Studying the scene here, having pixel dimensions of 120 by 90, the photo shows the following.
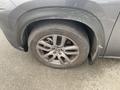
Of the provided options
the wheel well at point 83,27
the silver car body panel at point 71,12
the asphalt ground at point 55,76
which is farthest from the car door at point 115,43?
the asphalt ground at point 55,76

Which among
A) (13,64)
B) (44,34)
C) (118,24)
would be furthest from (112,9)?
(13,64)

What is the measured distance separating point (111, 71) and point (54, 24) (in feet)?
3.11

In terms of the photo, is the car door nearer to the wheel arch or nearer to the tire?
the wheel arch

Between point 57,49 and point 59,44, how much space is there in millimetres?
73

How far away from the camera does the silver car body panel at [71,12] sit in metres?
1.51

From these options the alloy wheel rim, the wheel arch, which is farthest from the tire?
the wheel arch

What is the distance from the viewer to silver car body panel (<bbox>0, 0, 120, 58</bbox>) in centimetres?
151

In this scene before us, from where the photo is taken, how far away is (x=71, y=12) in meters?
1.57

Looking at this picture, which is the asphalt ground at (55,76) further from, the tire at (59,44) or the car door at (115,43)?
the car door at (115,43)

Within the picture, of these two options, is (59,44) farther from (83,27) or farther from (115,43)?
(115,43)

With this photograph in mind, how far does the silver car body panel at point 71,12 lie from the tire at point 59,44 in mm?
129

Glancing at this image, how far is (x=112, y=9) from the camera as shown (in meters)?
1.51

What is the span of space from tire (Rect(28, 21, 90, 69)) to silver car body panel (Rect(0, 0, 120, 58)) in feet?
0.42

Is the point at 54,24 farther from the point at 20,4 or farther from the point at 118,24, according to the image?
the point at 118,24
